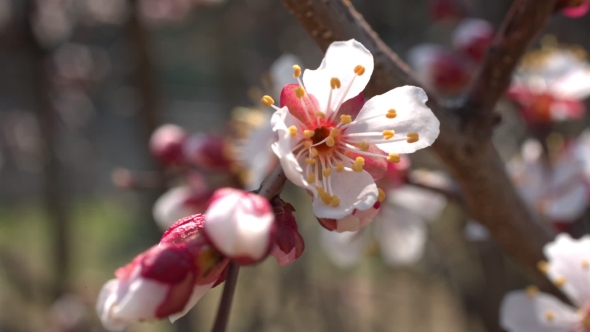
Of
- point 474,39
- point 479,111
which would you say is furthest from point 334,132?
point 474,39

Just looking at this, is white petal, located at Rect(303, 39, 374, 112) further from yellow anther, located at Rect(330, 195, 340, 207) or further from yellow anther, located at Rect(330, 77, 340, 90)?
yellow anther, located at Rect(330, 195, 340, 207)

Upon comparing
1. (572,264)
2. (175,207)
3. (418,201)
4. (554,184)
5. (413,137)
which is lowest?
(554,184)

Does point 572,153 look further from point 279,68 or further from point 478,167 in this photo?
point 279,68

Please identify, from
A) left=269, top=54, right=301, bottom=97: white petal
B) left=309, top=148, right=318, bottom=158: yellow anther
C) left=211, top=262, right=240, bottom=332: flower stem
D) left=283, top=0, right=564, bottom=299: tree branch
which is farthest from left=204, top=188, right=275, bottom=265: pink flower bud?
left=269, top=54, right=301, bottom=97: white petal

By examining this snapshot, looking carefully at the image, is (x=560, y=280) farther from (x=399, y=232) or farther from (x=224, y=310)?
(x=224, y=310)

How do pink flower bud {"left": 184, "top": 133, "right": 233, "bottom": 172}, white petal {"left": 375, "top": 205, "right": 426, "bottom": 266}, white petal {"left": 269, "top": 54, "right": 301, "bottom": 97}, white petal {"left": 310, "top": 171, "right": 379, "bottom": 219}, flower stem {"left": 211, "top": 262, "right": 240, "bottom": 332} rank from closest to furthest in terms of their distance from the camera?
1. flower stem {"left": 211, "top": 262, "right": 240, "bottom": 332}
2. white petal {"left": 310, "top": 171, "right": 379, "bottom": 219}
3. white petal {"left": 269, "top": 54, "right": 301, "bottom": 97}
4. pink flower bud {"left": 184, "top": 133, "right": 233, "bottom": 172}
5. white petal {"left": 375, "top": 205, "right": 426, "bottom": 266}

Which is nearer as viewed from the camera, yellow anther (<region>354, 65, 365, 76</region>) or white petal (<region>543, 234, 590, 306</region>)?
yellow anther (<region>354, 65, 365, 76</region>)
